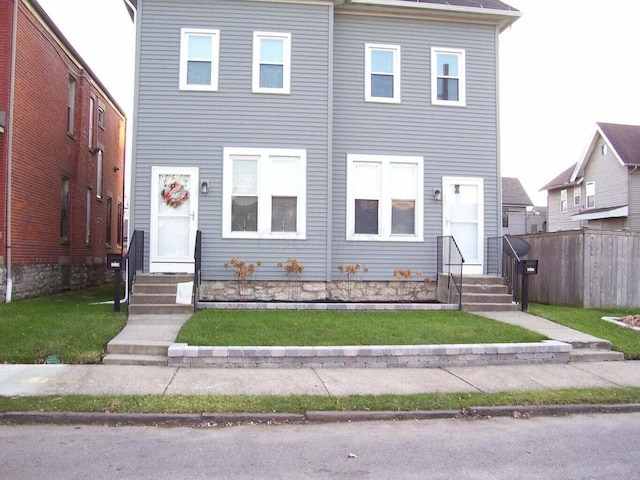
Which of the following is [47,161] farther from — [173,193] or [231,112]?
[231,112]

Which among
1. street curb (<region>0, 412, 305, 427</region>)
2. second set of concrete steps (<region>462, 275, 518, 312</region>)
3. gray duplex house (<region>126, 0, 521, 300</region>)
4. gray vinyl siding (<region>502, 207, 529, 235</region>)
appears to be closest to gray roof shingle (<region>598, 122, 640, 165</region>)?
gray vinyl siding (<region>502, 207, 529, 235</region>)

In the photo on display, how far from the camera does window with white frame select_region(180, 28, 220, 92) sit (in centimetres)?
1230

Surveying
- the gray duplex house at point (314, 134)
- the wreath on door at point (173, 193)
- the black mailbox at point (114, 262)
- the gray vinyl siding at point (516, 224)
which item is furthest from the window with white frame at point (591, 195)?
the black mailbox at point (114, 262)

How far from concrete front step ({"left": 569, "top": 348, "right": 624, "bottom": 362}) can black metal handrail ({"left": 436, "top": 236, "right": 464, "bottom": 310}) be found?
134 inches

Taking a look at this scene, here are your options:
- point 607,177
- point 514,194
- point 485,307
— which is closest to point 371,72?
point 485,307

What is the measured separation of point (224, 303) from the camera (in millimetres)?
11211

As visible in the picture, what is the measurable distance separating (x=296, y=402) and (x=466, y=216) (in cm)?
854

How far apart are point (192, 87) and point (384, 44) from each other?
15.2 feet

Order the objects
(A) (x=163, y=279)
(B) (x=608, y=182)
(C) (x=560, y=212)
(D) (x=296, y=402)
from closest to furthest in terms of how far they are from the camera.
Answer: (D) (x=296, y=402)
(A) (x=163, y=279)
(B) (x=608, y=182)
(C) (x=560, y=212)

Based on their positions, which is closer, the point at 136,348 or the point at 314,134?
the point at 136,348

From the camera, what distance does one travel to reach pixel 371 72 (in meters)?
13.2

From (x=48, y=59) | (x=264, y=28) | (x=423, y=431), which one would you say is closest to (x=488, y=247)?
(x=264, y=28)

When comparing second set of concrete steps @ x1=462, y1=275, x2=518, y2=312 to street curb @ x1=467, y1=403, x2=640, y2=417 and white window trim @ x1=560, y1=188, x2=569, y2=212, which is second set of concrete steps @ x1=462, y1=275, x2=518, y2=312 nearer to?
street curb @ x1=467, y1=403, x2=640, y2=417

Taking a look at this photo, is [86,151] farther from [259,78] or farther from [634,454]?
[634,454]
